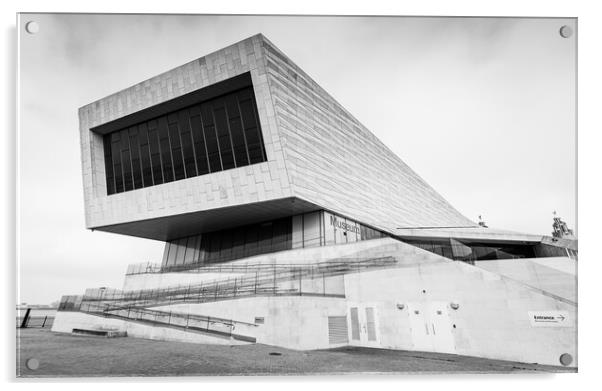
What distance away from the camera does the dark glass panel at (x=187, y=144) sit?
20297 mm

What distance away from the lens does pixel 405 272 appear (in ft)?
44.3

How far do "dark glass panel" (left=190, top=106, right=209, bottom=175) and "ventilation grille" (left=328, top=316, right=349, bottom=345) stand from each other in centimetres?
985

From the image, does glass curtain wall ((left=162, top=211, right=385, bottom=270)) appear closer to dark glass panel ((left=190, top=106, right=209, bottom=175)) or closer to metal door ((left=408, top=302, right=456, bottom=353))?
dark glass panel ((left=190, top=106, right=209, bottom=175))

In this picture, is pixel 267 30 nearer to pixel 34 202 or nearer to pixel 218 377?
pixel 34 202

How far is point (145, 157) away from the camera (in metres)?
21.9

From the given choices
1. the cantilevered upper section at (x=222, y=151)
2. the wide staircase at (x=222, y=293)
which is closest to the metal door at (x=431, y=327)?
the wide staircase at (x=222, y=293)

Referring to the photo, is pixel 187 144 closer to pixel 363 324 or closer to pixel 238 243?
pixel 238 243

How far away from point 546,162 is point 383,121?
6431 millimetres

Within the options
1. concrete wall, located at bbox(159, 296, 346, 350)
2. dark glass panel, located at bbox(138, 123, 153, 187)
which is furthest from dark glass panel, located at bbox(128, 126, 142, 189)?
concrete wall, located at bbox(159, 296, 346, 350)

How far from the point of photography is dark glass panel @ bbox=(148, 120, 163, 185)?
2133cm

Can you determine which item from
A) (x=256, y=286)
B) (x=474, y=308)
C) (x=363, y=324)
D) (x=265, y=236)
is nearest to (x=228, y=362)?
(x=363, y=324)

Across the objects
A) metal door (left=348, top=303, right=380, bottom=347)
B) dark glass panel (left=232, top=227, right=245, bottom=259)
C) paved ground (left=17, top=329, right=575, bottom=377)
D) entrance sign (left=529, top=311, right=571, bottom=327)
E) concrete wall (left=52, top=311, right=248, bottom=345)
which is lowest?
concrete wall (left=52, top=311, right=248, bottom=345)

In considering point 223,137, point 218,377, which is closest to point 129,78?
point 223,137

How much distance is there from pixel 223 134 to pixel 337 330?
10584 mm
